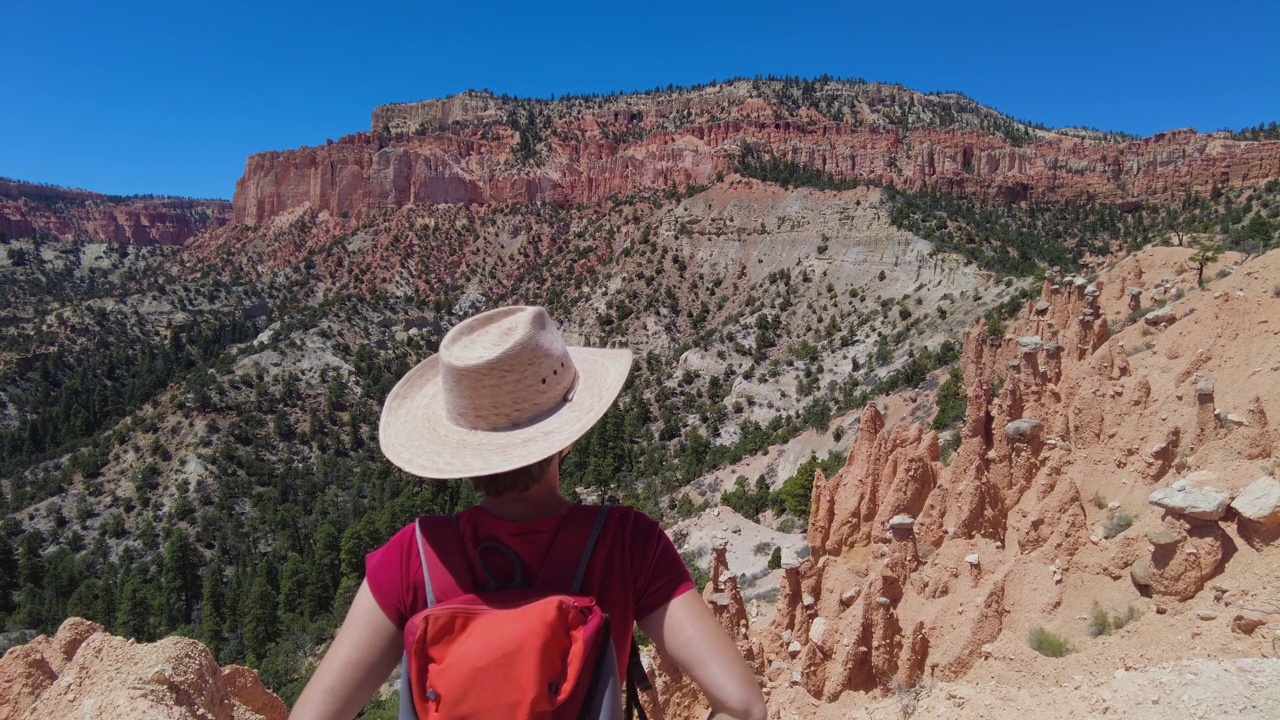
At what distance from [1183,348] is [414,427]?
13.1 metres

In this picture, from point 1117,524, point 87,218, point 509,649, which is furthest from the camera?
point 87,218

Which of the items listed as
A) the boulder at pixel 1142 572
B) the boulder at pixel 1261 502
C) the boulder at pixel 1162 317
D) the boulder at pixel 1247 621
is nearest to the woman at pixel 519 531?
the boulder at pixel 1247 621

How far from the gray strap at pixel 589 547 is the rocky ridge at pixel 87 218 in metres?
180

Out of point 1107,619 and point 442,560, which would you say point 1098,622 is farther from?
point 442,560

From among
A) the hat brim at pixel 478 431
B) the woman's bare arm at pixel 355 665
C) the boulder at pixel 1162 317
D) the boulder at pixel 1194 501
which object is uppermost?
the boulder at pixel 1162 317

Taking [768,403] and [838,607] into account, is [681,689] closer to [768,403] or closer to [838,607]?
[838,607]

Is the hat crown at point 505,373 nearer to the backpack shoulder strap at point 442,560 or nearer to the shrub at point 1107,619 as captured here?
the backpack shoulder strap at point 442,560

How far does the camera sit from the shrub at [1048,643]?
20.6 ft

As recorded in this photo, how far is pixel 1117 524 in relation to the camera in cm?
759

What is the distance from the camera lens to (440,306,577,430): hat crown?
2125mm

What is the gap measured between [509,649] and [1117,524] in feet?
27.2

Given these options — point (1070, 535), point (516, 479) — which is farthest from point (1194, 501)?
point (516, 479)

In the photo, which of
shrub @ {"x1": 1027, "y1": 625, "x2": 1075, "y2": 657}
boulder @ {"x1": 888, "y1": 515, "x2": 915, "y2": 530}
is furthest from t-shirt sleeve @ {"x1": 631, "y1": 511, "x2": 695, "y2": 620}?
boulder @ {"x1": 888, "y1": 515, "x2": 915, "y2": 530}

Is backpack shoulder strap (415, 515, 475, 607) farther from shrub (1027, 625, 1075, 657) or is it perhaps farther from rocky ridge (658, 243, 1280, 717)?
shrub (1027, 625, 1075, 657)
